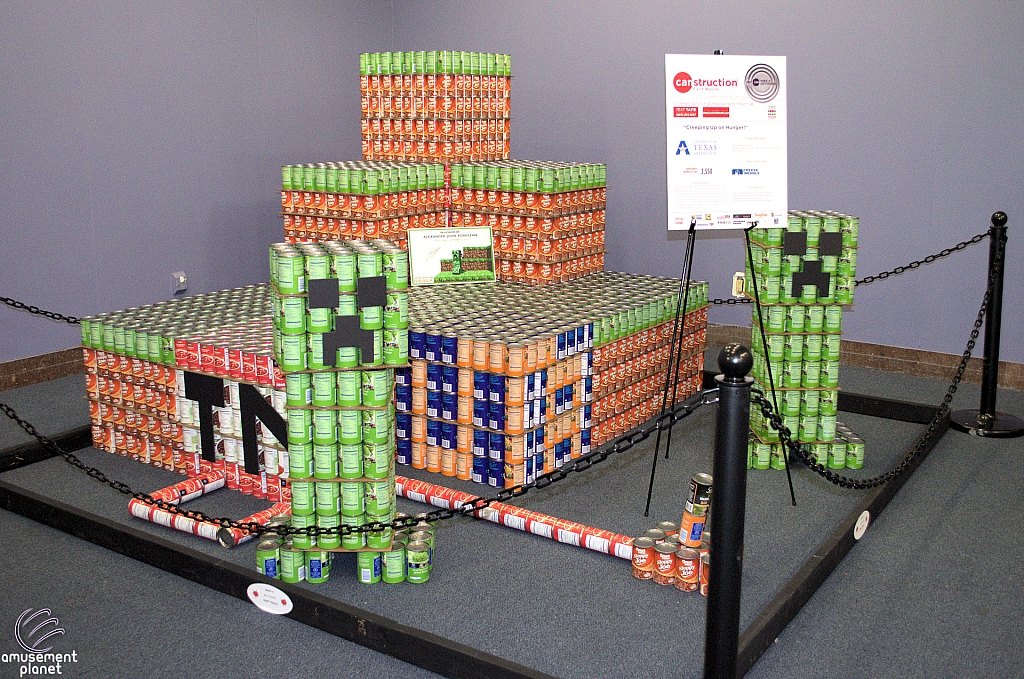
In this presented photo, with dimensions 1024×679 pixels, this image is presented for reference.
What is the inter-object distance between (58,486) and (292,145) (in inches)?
196

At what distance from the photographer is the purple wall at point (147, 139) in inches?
306

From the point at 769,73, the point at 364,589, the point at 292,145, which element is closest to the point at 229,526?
the point at 364,589

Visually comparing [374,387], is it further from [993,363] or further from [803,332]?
[993,363]

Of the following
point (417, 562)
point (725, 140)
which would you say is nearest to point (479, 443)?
point (417, 562)

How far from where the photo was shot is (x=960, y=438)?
22.7 feet

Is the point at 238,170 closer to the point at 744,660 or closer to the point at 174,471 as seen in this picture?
the point at 174,471

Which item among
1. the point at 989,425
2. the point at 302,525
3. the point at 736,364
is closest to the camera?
the point at 736,364

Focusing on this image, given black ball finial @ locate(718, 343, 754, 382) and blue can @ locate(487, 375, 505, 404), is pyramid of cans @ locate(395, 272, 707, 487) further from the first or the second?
black ball finial @ locate(718, 343, 754, 382)

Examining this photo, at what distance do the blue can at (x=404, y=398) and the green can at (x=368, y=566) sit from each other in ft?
5.46

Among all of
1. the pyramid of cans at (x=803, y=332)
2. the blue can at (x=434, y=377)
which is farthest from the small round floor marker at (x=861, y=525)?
the blue can at (x=434, y=377)

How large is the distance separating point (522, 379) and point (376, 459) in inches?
56.7

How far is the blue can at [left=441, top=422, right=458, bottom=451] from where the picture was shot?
6129 millimetres

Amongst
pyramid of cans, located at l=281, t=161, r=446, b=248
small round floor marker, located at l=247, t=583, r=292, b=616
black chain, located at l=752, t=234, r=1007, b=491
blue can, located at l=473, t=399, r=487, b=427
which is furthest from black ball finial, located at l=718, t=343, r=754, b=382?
pyramid of cans, located at l=281, t=161, r=446, b=248

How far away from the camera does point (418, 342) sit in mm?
6102
